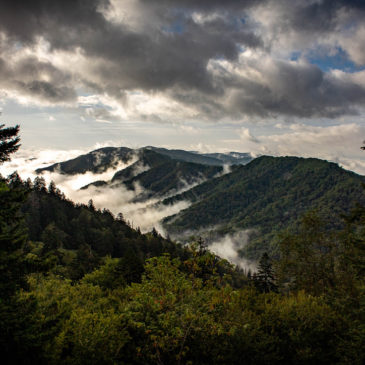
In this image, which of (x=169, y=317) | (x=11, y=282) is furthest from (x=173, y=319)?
(x=11, y=282)

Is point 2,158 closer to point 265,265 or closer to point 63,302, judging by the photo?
point 63,302

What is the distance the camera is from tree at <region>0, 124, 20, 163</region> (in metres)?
17.3

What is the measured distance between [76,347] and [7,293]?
5.98m

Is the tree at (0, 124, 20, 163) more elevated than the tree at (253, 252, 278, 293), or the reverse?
the tree at (0, 124, 20, 163)

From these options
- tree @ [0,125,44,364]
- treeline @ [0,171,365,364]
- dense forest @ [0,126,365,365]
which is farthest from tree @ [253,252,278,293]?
tree @ [0,125,44,364]

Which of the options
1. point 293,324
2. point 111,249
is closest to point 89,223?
point 111,249

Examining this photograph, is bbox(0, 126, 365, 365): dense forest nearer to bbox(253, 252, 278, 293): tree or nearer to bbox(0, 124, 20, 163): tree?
bbox(0, 124, 20, 163): tree

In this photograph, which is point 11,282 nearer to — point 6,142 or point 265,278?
point 6,142

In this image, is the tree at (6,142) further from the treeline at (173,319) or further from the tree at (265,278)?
the tree at (265,278)

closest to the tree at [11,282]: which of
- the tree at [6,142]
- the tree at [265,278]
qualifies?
the tree at [6,142]

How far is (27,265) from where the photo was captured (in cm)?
1775

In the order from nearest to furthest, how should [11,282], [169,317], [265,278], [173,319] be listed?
[169,317]
[173,319]
[11,282]
[265,278]

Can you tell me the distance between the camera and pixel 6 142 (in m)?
17.4

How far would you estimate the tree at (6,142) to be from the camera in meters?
17.3
